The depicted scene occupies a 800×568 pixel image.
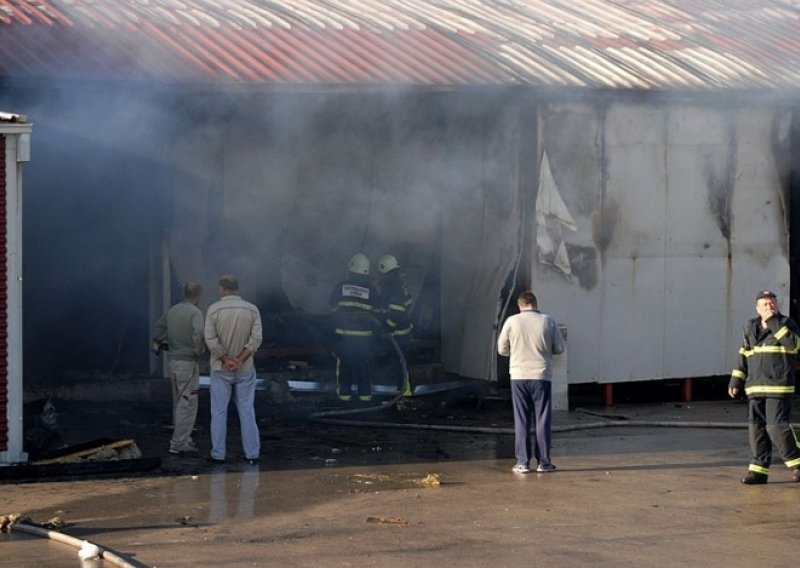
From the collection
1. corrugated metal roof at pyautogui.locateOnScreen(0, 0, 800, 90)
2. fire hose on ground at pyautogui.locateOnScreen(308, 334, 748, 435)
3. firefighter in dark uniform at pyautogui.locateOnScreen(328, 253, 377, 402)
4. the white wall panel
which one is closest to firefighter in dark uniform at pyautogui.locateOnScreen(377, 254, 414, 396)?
firefighter in dark uniform at pyautogui.locateOnScreen(328, 253, 377, 402)

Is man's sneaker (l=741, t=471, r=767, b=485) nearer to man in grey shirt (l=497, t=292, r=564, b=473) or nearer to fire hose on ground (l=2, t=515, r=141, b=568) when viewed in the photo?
man in grey shirt (l=497, t=292, r=564, b=473)

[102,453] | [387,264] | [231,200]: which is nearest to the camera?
[102,453]

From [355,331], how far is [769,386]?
625cm

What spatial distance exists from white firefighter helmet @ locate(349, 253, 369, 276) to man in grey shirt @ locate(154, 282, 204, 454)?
12.8ft

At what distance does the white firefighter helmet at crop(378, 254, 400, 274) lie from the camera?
16984 mm

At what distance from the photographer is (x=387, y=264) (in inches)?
669

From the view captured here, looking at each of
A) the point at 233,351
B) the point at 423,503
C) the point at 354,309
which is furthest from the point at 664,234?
the point at 423,503

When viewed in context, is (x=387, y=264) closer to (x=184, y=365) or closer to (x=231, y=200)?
(x=231, y=200)

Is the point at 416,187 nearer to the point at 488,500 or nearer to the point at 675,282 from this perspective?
the point at 675,282

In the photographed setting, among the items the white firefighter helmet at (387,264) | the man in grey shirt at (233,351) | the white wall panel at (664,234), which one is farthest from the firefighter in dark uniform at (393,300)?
the man in grey shirt at (233,351)

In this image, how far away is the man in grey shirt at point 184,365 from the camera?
13.0 meters

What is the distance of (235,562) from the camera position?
884cm

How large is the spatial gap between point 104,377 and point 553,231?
539 cm

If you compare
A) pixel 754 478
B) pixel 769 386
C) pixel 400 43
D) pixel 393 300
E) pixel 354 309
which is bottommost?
pixel 754 478
